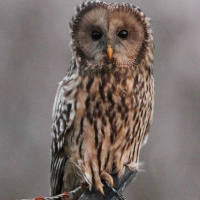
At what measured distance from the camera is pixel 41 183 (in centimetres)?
1410

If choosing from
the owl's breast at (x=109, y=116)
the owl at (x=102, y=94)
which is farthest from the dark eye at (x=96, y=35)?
the owl's breast at (x=109, y=116)

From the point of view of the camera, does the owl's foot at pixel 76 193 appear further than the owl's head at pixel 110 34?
No

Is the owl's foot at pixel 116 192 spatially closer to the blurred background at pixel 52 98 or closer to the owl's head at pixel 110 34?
the owl's head at pixel 110 34

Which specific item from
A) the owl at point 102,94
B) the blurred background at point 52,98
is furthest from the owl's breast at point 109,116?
the blurred background at point 52,98

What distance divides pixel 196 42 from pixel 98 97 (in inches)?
440

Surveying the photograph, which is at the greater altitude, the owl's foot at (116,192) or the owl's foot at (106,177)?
Result: the owl's foot at (106,177)

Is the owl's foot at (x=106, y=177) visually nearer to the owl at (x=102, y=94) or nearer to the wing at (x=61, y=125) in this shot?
the owl at (x=102, y=94)

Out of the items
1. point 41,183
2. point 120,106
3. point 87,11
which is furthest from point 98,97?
point 41,183

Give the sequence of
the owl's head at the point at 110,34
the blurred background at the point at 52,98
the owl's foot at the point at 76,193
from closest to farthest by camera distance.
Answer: the owl's foot at the point at 76,193
the owl's head at the point at 110,34
the blurred background at the point at 52,98

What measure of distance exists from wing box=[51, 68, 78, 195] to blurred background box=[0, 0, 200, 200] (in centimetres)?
501

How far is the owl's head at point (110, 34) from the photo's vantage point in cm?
726

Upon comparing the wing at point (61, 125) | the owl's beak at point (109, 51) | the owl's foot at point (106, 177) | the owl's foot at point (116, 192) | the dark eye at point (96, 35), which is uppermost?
the dark eye at point (96, 35)

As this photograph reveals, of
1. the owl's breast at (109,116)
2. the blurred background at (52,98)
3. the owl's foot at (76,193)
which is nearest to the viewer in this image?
the owl's foot at (76,193)

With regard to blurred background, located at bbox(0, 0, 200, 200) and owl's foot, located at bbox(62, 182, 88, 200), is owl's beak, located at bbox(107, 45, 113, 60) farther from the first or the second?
blurred background, located at bbox(0, 0, 200, 200)
